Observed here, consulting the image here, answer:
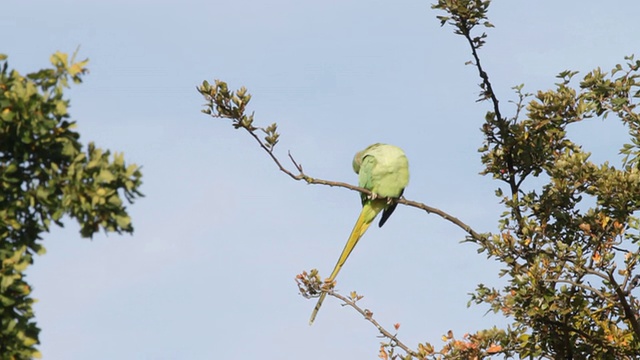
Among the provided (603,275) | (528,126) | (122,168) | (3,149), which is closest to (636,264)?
(603,275)

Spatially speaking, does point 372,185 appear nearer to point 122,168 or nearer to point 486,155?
point 486,155

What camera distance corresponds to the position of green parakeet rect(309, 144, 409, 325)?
33.4 ft

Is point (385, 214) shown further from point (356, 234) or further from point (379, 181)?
point (356, 234)

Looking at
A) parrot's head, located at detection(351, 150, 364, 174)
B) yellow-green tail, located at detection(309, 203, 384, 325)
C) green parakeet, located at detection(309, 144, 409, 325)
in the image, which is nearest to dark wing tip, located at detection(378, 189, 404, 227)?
green parakeet, located at detection(309, 144, 409, 325)

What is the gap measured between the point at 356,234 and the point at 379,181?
66cm

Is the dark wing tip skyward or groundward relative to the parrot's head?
groundward

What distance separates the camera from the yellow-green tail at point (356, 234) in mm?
9484

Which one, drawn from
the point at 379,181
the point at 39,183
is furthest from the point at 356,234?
the point at 39,183

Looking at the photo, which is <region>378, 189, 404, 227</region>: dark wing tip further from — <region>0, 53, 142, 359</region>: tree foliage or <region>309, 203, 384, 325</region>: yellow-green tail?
<region>0, 53, 142, 359</region>: tree foliage

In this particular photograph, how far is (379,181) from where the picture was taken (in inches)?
405

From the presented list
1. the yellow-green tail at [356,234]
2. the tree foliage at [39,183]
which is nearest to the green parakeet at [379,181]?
the yellow-green tail at [356,234]

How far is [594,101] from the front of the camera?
33.6ft

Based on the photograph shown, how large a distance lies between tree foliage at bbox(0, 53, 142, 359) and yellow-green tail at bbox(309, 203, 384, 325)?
4073 millimetres

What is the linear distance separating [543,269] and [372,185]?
90.1 inches
